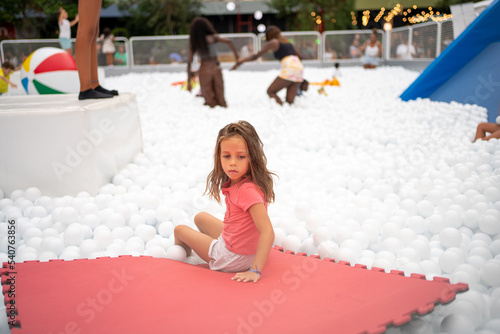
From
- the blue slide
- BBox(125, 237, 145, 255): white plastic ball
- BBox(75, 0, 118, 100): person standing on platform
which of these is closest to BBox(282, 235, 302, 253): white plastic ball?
BBox(125, 237, 145, 255): white plastic ball

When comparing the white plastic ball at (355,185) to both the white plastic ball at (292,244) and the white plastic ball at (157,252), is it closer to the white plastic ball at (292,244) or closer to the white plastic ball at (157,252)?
the white plastic ball at (292,244)

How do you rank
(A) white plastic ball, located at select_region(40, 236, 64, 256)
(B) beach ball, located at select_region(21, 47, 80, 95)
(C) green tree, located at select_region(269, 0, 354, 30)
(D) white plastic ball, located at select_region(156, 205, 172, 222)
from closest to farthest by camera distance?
(A) white plastic ball, located at select_region(40, 236, 64, 256) < (D) white plastic ball, located at select_region(156, 205, 172, 222) < (B) beach ball, located at select_region(21, 47, 80, 95) < (C) green tree, located at select_region(269, 0, 354, 30)

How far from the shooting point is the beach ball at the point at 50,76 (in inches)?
177

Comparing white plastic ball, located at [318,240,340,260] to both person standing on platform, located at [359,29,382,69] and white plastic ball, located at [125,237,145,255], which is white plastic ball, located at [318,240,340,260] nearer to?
white plastic ball, located at [125,237,145,255]

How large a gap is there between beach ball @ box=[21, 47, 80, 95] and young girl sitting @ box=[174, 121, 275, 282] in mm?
3468

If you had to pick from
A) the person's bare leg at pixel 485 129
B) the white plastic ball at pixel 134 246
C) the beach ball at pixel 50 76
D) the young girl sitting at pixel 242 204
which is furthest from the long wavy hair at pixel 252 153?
the beach ball at pixel 50 76

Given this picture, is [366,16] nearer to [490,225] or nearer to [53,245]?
[490,225]

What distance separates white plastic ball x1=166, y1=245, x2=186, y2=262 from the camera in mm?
1758

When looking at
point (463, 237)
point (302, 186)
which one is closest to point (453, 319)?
point (463, 237)

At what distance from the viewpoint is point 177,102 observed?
243 inches

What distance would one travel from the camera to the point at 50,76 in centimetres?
450

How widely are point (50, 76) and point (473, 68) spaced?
457 cm

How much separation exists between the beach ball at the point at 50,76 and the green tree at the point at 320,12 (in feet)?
52.9

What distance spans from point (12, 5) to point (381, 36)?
1226 cm
